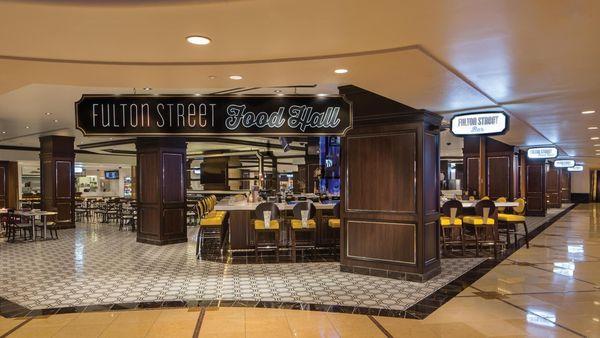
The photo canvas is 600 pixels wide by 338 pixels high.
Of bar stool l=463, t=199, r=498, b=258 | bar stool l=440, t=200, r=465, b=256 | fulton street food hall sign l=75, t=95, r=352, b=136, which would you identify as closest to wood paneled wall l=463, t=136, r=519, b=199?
bar stool l=463, t=199, r=498, b=258

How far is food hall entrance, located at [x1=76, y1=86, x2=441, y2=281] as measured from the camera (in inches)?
164

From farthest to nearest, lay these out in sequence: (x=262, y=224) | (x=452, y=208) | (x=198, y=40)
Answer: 1. (x=452, y=208)
2. (x=262, y=224)
3. (x=198, y=40)

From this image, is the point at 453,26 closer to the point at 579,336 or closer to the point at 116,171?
the point at 579,336

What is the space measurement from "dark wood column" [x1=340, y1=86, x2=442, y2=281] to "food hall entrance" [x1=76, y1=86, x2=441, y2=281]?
0.01m

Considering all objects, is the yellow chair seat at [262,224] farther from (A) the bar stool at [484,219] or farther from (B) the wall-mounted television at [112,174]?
(B) the wall-mounted television at [112,174]

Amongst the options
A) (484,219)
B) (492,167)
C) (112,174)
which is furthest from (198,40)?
(112,174)

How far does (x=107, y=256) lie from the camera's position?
7965 millimetres

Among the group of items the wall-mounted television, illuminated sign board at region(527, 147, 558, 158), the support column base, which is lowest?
the support column base

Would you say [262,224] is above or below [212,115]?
below

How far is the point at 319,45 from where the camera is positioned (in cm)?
333

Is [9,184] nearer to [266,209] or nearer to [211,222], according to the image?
[211,222]

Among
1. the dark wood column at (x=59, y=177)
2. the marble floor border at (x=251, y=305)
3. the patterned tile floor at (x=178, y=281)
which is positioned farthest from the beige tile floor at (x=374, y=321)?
the dark wood column at (x=59, y=177)

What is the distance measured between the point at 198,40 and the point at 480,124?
499 centimetres

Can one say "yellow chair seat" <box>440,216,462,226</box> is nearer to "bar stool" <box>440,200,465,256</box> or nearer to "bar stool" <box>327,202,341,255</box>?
"bar stool" <box>440,200,465,256</box>
